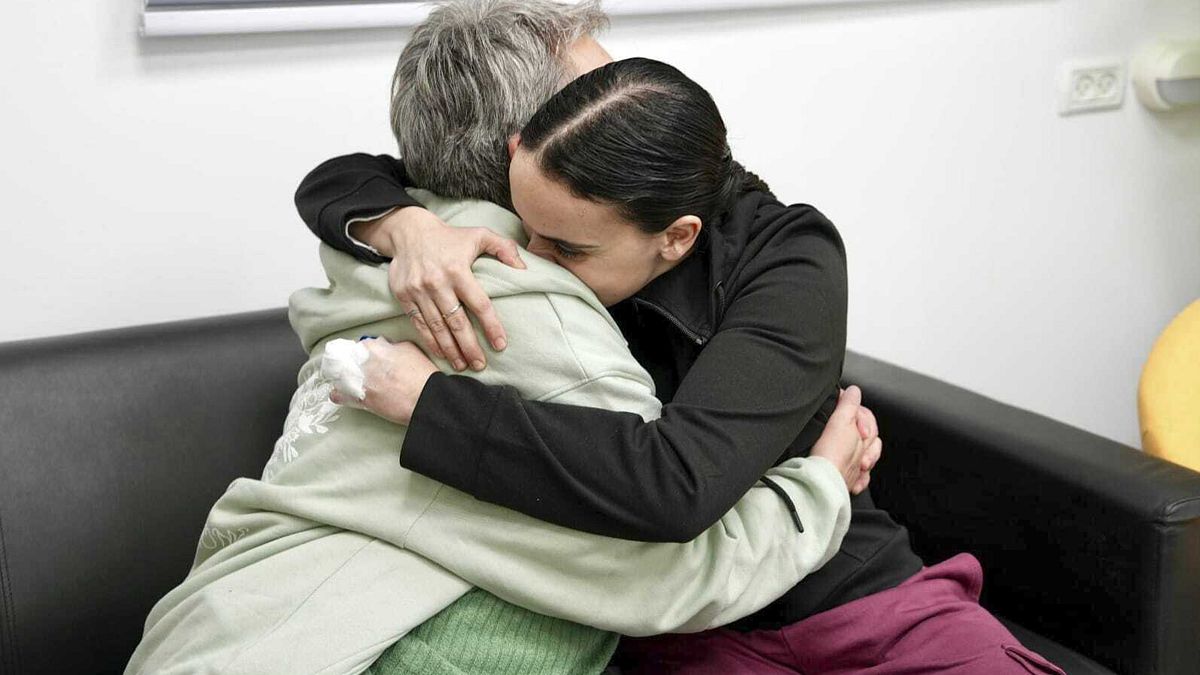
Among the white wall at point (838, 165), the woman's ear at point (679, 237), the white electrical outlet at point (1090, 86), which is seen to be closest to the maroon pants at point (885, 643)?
the woman's ear at point (679, 237)

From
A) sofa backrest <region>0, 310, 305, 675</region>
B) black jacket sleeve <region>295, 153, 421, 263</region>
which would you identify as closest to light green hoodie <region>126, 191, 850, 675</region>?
black jacket sleeve <region>295, 153, 421, 263</region>

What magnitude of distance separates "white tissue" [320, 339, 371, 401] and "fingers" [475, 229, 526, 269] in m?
0.16

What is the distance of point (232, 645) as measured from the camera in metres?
1.18

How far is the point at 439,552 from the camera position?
3.92 ft

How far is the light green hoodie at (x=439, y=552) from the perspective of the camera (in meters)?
1.17

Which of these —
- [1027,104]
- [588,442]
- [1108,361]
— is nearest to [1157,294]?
[1108,361]

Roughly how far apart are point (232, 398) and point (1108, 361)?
193 cm

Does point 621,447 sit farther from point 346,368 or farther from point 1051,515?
point 1051,515

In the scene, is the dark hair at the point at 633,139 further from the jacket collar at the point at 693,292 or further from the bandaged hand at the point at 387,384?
the bandaged hand at the point at 387,384

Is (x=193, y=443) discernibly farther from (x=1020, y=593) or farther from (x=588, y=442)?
(x=1020, y=593)

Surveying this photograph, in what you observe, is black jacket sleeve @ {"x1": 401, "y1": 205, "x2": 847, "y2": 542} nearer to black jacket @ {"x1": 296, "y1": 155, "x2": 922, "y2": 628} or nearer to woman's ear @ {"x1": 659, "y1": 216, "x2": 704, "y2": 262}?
black jacket @ {"x1": 296, "y1": 155, "x2": 922, "y2": 628}

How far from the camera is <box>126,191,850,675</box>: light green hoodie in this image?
117 centimetres

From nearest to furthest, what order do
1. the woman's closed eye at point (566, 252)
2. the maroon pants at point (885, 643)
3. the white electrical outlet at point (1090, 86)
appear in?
the woman's closed eye at point (566, 252) < the maroon pants at point (885, 643) < the white electrical outlet at point (1090, 86)

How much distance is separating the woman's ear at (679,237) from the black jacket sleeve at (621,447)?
0.12 metres
